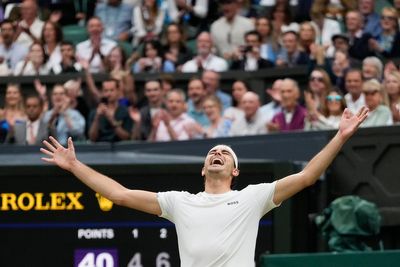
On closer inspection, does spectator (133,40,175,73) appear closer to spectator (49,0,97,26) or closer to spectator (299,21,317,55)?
spectator (299,21,317,55)

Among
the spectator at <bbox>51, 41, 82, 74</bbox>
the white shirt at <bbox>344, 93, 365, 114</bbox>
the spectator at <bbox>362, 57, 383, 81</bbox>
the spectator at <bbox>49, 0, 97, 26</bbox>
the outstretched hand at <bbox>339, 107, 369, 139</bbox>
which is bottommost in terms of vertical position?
the outstretched hand at <bbox>339, 107, 369, 139</bbox>

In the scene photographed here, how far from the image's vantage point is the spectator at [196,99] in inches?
616

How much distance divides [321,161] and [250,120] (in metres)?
6.88

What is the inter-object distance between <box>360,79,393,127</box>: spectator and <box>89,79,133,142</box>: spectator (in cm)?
275

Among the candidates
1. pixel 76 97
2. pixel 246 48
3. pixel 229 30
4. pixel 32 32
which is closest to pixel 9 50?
pixel 32 32

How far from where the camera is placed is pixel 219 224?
325 inches

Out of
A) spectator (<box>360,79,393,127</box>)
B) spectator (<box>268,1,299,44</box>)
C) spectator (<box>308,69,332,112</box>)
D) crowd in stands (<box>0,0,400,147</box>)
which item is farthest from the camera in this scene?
spectator (<box>268,1,299,44</box>)

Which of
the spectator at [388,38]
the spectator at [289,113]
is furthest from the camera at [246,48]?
the spectator at [289,113]

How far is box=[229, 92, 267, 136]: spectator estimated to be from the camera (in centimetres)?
1495

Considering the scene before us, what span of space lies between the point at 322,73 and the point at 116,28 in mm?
4694

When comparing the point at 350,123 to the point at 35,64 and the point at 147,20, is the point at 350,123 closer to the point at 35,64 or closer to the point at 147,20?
the point at 35,64

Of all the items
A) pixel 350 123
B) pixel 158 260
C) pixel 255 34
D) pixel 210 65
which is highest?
pixel 255 34

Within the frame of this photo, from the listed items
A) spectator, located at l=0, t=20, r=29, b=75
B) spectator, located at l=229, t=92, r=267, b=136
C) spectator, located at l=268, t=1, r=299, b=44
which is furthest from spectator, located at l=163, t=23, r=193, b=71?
spectator, located at l=229, t=92, r=267, b=136

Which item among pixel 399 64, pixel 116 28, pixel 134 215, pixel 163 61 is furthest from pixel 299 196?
pixel 116 28
